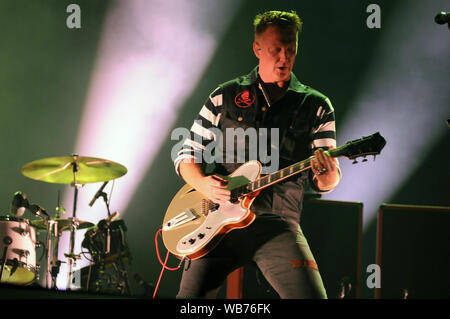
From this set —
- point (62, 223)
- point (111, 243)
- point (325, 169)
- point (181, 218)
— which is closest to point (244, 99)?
point (325, 169)

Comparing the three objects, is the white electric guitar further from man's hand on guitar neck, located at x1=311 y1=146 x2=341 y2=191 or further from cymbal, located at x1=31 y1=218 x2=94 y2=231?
cymbal, located at x1=31 y1=218 x2=94 y2=231

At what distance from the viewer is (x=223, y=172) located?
3230 mm

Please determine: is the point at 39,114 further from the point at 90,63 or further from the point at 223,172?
the point at 223,172

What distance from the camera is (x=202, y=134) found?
334 centimetres

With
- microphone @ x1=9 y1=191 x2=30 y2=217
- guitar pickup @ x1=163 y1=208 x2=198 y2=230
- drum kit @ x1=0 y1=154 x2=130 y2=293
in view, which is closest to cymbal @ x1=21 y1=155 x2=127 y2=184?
drum kit @ x1=0 y1=154 x2=130 y2=293

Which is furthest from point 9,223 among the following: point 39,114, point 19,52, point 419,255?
point 419,255

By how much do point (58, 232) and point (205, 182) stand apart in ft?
9.26

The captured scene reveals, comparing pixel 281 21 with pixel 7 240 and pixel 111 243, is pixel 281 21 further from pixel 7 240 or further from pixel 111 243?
pixel 111 243

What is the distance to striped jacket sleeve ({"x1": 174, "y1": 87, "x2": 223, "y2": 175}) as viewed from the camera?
3320 millimetres

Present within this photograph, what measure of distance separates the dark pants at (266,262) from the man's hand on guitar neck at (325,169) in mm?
334

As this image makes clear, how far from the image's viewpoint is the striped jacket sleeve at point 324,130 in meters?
3.12
